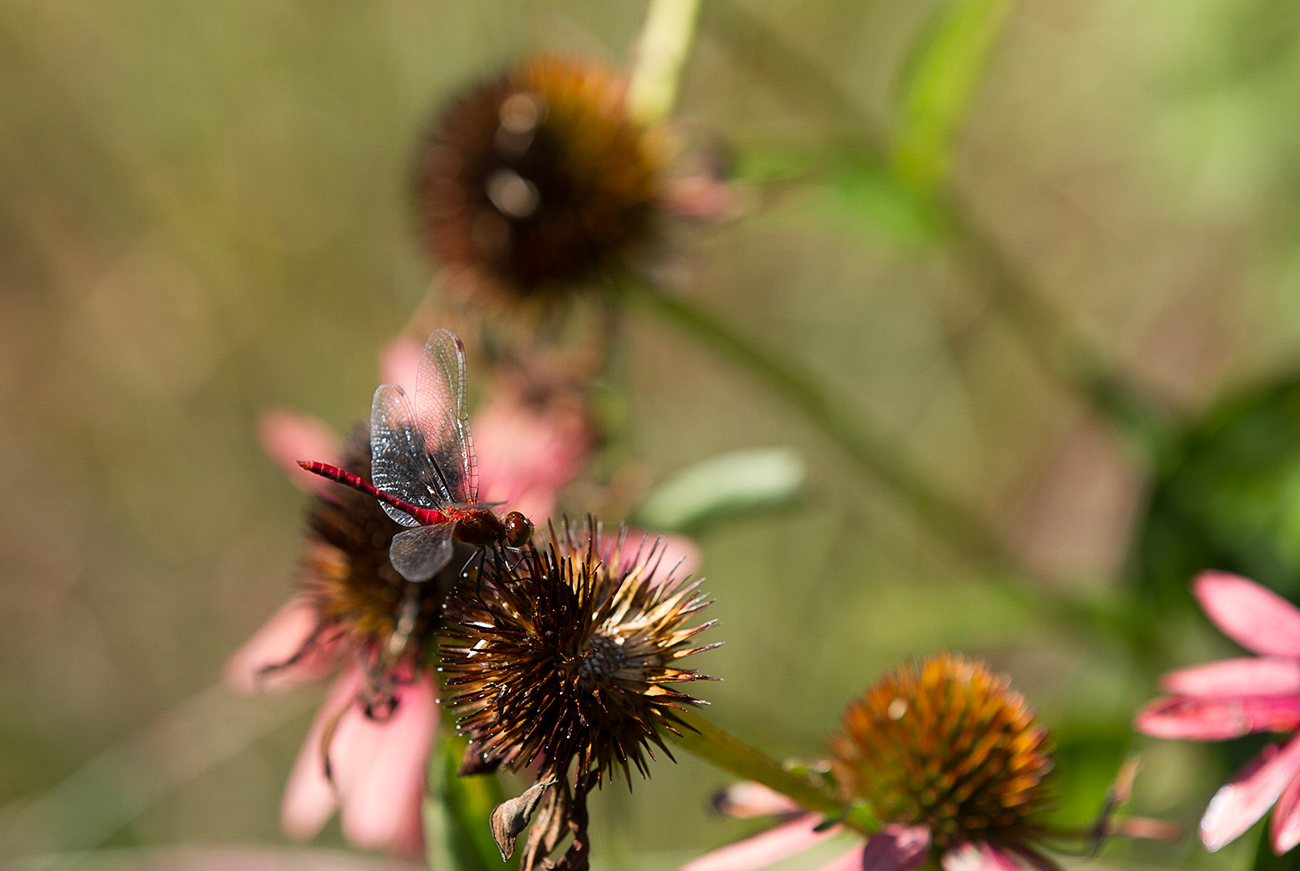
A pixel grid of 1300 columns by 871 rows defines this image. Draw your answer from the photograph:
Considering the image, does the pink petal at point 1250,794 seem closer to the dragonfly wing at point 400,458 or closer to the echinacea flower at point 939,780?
the echinacea flower at point 939,780

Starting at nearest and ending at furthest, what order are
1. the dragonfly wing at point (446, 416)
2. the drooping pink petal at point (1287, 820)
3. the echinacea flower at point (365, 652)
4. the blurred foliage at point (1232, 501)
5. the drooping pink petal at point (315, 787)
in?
the drooping pink petal at point (1287, 820), the dragonfly wing at point (446, 416), the echinacea flower at point (365, 652), the drooping pink petal at point (315, 787), the blurred foliage at point (1232, 501)

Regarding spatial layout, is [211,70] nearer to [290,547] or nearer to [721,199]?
[290,547]

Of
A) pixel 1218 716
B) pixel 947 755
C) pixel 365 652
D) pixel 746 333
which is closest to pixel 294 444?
pixel 365 652

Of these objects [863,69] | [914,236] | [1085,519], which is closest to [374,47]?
[863,69]

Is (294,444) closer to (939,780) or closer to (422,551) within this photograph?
(422,551)

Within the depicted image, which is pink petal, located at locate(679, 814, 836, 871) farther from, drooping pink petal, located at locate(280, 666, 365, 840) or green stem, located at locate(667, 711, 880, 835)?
drooping pink petal, located at locate(280, 666, 365, 840)

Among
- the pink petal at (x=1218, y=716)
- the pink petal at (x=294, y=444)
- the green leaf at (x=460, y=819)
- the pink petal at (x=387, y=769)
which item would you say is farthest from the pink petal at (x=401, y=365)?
the pink petal at (x=1218, y=716)
